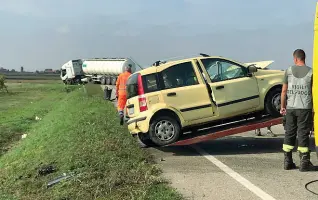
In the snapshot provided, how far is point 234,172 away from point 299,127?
1327mm

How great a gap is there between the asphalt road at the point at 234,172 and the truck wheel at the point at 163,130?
1.11 ft

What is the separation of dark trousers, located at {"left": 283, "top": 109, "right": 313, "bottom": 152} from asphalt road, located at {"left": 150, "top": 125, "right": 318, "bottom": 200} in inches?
17.8

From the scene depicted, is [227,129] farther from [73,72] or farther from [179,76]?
[73,72]

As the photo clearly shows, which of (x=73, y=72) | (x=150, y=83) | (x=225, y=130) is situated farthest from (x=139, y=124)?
(x=73, y=72)

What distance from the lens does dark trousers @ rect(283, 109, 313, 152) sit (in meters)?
7.80

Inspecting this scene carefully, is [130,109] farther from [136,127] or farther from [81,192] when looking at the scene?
[81,192]

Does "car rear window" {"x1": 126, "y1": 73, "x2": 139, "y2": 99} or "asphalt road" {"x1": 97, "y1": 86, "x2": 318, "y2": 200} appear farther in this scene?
"car rear window" {"x1": 126, "y1": 73, "x2": 139, "y2": 99}

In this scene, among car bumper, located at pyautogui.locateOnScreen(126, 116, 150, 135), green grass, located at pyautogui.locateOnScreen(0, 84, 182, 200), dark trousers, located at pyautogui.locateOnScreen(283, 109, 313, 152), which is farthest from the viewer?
car bumper, located at pyautogui.locateOnScreen(126, 116, 150, 135)

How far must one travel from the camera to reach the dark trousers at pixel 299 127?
7.80 m

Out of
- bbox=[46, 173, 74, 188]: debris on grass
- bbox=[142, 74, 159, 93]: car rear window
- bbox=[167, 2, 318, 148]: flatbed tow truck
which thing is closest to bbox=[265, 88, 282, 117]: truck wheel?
bbox=[167, 2, 318, 148]: flatbed tow truck

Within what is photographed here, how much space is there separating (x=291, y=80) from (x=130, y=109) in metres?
3.72

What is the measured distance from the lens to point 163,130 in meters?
9.67

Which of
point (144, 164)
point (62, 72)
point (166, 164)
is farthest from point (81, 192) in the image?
point (62, 72)

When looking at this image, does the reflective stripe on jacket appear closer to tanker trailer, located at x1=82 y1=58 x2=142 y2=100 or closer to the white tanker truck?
the white tanker truck
